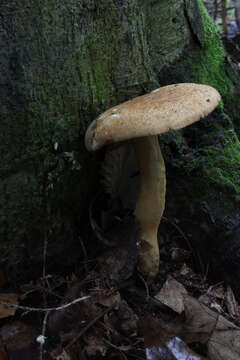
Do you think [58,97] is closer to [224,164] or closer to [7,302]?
[7,302]

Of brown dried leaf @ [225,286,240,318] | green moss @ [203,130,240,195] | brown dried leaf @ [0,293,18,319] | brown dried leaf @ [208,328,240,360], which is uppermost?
green moss @ [203,130,240,195]

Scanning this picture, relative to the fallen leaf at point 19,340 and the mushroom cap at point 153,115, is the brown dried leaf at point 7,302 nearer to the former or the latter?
the fallen leaf at point 19,340

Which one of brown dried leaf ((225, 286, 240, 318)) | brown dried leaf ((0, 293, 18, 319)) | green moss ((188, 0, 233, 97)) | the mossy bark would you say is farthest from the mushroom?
green moss ((188, 0, 233, 97))

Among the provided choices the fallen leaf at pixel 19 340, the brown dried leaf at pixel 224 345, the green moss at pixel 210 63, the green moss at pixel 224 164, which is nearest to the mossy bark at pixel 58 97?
the green moss at pixel 224 164

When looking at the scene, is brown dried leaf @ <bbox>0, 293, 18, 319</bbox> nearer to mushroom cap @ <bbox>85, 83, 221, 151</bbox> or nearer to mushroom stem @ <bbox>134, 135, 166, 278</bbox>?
mushroom stem @ <bbox>134, 135, 166, 278</bbox>

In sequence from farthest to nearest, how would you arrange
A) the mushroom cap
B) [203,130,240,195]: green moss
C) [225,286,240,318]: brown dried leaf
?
[203,130,240,195]: green moss → [225,286,240,318]: brown dried leaf → the mushroom cap

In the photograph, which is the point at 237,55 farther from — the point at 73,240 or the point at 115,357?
the point at 115,357

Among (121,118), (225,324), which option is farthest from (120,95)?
(225,324)
